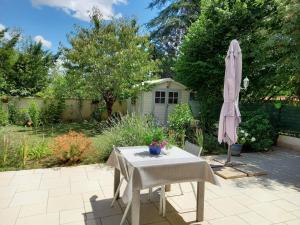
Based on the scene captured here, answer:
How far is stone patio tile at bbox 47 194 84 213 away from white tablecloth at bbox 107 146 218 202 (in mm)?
1073

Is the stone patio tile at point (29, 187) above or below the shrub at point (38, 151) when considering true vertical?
below

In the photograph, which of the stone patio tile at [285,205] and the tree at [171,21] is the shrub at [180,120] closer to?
the stone patio tile at [285,205]

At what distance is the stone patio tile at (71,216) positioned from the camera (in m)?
3.03

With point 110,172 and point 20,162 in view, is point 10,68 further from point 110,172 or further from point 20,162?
point 110,172

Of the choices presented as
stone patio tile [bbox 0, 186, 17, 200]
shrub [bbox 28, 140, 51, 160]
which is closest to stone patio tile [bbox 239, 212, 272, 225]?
stone patio tile [bbox 0, 186, 17, 200]

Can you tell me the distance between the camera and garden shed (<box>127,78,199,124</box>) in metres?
11.9

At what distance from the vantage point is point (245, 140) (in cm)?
696

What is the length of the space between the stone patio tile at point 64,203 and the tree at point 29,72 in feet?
43.8

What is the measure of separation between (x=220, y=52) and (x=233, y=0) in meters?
2.12

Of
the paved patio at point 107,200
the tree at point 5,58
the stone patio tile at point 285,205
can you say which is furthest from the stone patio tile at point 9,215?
the tree at point 5,58

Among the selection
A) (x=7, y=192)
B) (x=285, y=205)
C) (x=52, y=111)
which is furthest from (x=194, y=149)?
(x=52, y=111)

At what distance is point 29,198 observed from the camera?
3629 millimetres

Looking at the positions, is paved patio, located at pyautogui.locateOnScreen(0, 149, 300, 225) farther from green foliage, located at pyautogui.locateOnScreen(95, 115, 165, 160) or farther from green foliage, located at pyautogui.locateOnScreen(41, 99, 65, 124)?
green foliage, located at pyautogui.locateOnScreen(41, 99, 65, 124)

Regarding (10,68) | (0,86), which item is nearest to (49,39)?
(10,68)
